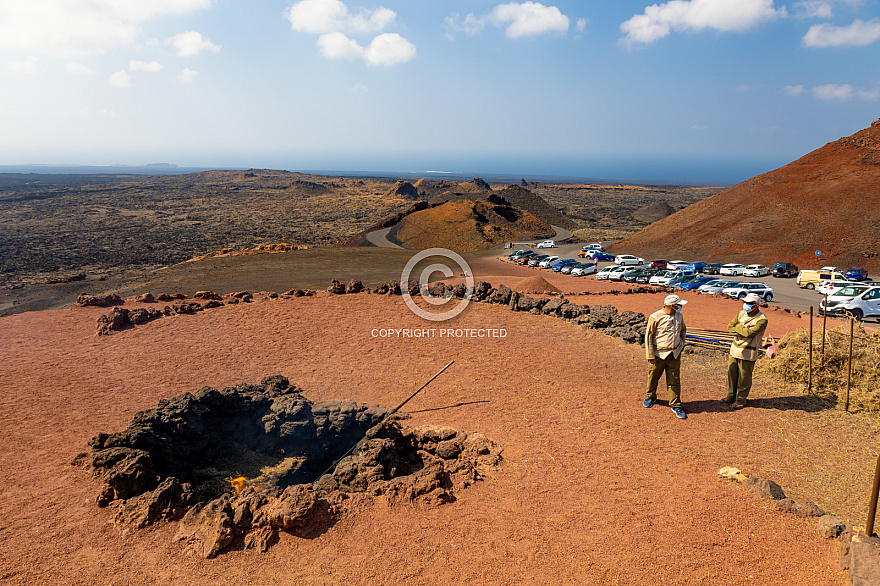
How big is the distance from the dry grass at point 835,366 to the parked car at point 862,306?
43.5 ft

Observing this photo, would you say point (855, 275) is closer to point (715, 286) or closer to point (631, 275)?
point (715, 286)

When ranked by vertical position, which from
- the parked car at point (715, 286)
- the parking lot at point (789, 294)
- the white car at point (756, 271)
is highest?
the white car at point (756, 271)

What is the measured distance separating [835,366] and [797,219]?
3687cm

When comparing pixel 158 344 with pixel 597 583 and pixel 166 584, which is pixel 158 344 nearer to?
pixel 166 584

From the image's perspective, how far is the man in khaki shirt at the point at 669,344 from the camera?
7688 millimetres

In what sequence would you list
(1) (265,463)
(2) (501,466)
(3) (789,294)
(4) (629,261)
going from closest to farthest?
(2) (501,466) → (1) (265,463) → (3) (789,294) → (4) (629,261)

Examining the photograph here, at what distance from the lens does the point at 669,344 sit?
25.2ft

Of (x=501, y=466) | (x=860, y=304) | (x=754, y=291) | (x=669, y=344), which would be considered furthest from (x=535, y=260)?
(x=501, y=466)

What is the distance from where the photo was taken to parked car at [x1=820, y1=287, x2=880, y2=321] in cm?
2011

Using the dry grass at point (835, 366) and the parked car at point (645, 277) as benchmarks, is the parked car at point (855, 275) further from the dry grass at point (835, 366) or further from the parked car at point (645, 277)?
the dry grass at point (835, 366)

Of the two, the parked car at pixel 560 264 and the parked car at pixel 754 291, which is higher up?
the parked car at pixel 560 264

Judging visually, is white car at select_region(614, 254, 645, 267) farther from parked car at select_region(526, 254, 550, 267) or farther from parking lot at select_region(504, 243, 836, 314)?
parked car at select_region(526, 254, 550, 267)

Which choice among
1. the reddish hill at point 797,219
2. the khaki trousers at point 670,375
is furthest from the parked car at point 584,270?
the khaki trousers at point 670,375

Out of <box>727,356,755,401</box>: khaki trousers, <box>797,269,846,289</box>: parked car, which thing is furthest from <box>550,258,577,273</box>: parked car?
<box>727,356,755,401</box>: khaki trousers
